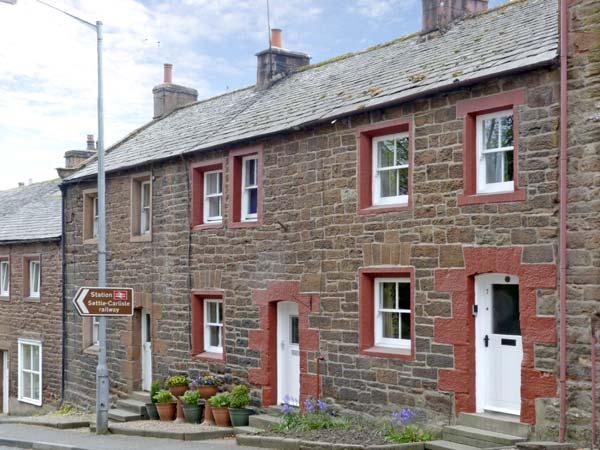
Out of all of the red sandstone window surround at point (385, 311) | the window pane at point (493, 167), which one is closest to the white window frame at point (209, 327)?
the red sandstone window surround at point (385, 311)

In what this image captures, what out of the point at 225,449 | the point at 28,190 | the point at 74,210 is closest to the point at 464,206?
the point at 225,449

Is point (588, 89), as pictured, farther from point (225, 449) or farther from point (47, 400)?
point (47, 400)

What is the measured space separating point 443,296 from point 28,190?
25992 millimetres

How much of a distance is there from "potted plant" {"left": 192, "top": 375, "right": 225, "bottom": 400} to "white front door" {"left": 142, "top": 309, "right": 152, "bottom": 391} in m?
3.08

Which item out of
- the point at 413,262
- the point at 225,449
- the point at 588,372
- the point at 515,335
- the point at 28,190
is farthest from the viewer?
the point at 28,190

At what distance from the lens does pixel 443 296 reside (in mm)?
12750

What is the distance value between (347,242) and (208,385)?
5.06 metres

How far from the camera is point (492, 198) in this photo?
475 inches

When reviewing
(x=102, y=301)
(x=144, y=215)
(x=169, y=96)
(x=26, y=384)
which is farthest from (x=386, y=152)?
(x=26, y=384)

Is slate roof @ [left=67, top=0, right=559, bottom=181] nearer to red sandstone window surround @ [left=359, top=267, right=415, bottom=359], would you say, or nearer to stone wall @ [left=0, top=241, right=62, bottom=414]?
red sandstone window surround @ [left=359, top=267, right=415, bottom=359]

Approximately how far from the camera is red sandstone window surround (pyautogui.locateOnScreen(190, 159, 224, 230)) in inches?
714

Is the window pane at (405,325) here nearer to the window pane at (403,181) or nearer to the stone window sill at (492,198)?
the window pane at (403,181)

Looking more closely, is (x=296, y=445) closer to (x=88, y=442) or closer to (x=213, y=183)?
(x=88, y=442)

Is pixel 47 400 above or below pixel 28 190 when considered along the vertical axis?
below
